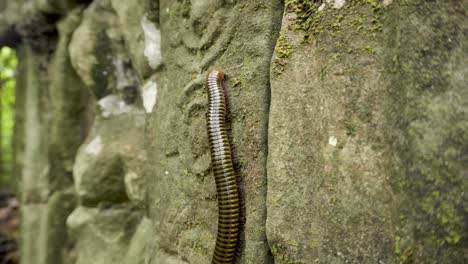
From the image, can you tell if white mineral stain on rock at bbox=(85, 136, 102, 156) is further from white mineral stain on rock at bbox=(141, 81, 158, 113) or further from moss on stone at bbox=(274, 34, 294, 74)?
moss on stone at bbox=(274, 34, 294, 74)

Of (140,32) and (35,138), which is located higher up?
(140,32)

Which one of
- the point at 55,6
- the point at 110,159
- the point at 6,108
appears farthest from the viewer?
the point at 6,108

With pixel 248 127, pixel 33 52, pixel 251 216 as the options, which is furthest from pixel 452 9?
pixel 33 52

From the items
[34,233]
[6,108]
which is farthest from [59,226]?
[6,108]

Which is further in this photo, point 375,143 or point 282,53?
point 282,53

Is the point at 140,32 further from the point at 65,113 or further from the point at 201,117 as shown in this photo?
the point at 65,113

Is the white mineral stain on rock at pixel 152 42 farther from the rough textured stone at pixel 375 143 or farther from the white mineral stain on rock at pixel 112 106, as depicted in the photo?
the rough textured stone at pixel 375 143

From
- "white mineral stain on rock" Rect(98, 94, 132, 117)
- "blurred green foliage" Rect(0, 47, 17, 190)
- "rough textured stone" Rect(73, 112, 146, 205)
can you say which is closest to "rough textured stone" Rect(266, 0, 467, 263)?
"rough textured stone" Rect(73, 112, 146, 205)
